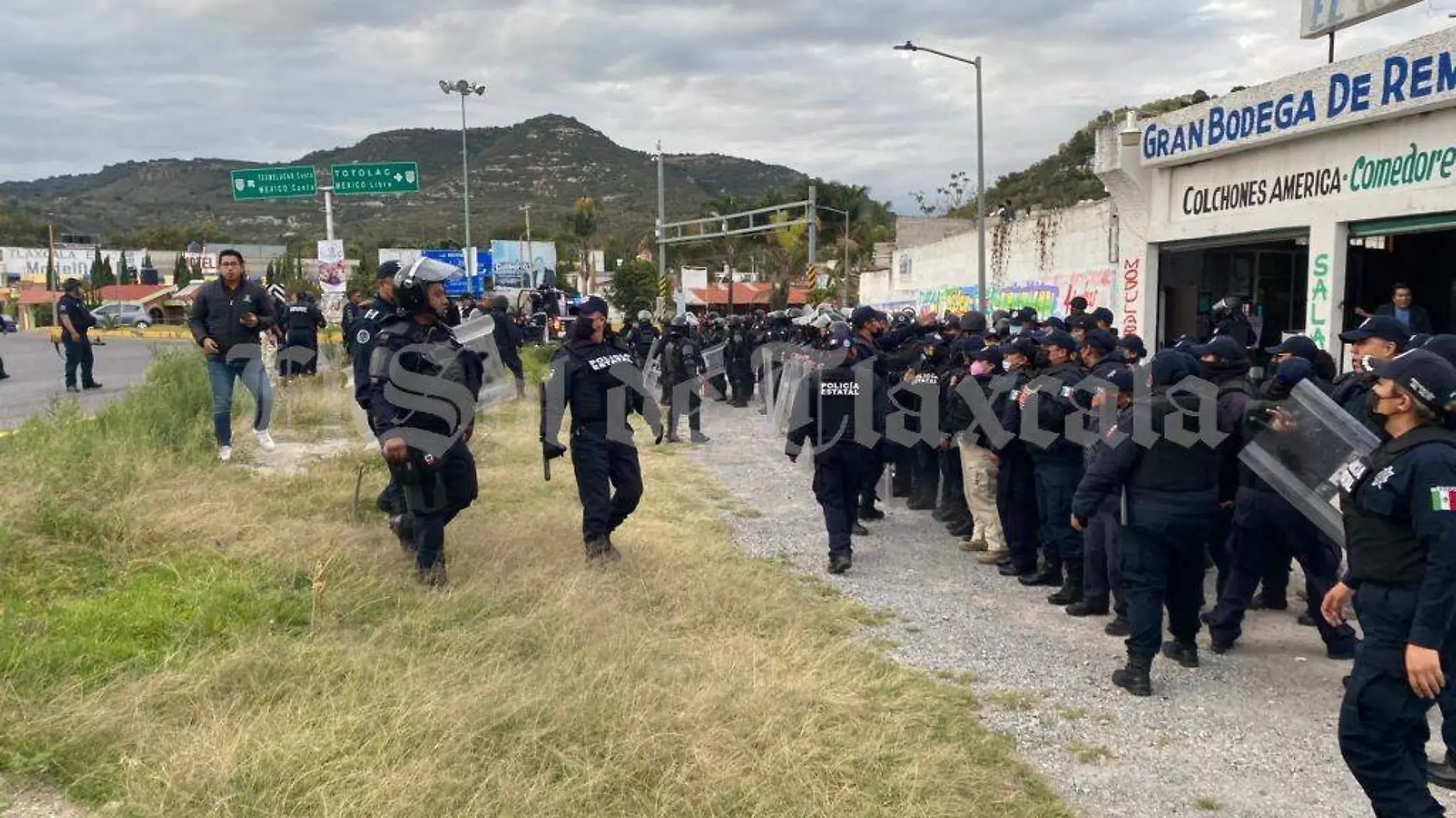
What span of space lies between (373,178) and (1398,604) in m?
23.8

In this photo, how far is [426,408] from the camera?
557 centimetres

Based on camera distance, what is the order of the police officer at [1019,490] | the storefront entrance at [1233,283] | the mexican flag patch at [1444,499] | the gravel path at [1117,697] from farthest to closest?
1. the storefront entrance at [1233,283]
2. the police officer at [1019,490]
3. the gravel path at [1117,697]
4. the mexican flag patch at [1444,499]

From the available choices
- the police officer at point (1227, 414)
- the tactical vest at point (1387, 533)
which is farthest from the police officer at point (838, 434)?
the tactical vest at point (1387, 533)

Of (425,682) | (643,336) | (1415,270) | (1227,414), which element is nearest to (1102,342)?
(1227,414)

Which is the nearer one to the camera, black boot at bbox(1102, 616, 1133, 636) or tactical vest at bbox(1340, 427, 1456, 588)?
tactical vest at bbox(1340, 427, 1456, 588)

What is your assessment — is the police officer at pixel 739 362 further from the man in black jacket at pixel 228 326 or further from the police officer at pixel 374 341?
the police officer at pixel 374 341

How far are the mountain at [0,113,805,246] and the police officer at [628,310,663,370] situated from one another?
96.5 meters

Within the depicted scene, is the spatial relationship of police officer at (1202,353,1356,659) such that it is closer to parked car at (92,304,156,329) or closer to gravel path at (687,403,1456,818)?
gravel path at (687,403,1456,818)

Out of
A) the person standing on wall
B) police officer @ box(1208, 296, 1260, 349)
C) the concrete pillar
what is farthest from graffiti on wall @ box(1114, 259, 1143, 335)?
the person standing on wall

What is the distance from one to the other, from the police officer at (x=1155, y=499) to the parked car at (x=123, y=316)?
51.4m

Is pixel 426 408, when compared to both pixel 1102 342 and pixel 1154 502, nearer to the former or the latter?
pixel 1154 502

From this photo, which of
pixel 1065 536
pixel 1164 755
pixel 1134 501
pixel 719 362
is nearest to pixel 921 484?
pixel 1065 536

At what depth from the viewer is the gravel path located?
396cm

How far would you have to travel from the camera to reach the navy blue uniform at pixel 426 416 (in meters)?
5.50
